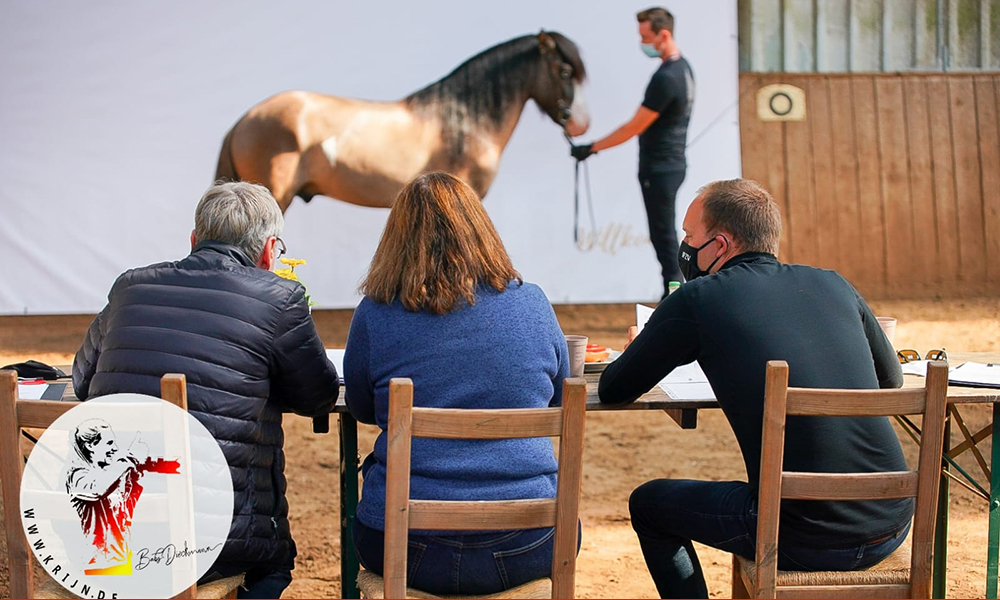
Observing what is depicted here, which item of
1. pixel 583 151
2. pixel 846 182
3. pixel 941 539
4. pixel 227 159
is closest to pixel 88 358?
pixel 941 539

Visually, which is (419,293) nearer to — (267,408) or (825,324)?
(267,408)

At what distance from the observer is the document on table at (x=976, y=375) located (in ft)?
7.16

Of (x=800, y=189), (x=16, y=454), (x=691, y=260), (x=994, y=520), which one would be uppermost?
(x=800, y=189)

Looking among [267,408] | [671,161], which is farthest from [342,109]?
[267,408]

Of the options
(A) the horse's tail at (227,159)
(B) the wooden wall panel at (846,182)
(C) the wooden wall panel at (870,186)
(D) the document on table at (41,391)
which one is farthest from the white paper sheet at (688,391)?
(C) the wooden wall panel at (870,186)

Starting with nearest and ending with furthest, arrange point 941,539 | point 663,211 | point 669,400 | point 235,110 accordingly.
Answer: point 669,400, point 941,539, point 235,110, point 663,211

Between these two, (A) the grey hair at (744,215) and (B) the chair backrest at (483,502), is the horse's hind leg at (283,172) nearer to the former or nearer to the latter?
(A) the grey hair at (744,215)

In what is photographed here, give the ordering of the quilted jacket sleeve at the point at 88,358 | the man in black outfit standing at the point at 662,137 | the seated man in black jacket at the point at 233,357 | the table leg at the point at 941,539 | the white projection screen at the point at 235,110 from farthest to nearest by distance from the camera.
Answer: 1. the man in black outfit standing at the point at 662,137
2. the white projection screen at the point at 235,110
3. the table leg at the point at 941,539
4. the quilted jacket sleeve at the point at 88,358
5. the seated man in black jacket at the point at 233,357

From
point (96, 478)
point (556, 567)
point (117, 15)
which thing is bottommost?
point (556, 567)

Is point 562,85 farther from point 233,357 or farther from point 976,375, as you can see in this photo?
A: point 233,357

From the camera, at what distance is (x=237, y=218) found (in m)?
1.92

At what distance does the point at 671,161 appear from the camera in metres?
5.90

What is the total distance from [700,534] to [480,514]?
57 cm

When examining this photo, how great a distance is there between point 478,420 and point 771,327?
2.03ft
